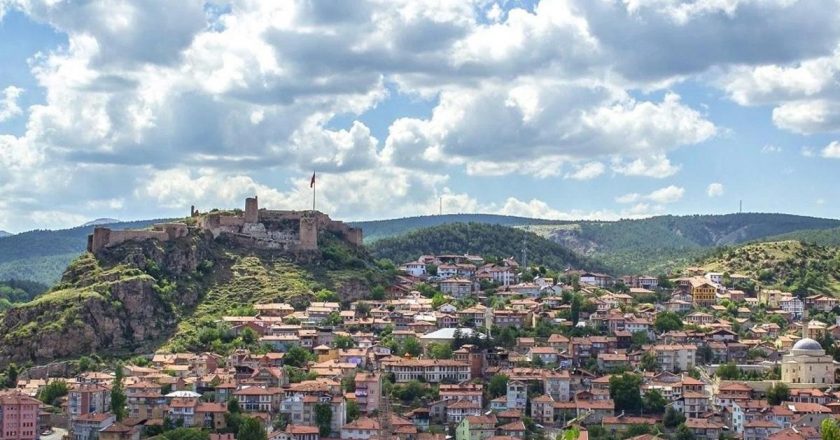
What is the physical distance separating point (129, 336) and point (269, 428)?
17.7m

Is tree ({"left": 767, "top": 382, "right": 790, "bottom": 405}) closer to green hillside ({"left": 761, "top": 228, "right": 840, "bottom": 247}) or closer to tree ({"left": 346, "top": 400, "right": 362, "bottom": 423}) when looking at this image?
tree ({"left": 346, "top": 400, "right": 362, "bottom": 423})

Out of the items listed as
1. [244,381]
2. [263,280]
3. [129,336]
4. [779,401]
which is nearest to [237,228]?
[263,280]

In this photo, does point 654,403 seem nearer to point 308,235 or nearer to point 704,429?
point 704,429

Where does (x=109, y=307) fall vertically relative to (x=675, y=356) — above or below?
above

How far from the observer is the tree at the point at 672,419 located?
53906 millimetres

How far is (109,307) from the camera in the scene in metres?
66.9

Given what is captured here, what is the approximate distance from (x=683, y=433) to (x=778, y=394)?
701 cm

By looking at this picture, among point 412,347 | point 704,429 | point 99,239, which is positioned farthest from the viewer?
point 99,239

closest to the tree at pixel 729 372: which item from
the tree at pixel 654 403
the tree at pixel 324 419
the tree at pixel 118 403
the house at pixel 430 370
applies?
the tree at pixel 654 403

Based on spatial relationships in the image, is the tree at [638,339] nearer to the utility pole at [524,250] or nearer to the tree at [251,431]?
the tree at [251,431]

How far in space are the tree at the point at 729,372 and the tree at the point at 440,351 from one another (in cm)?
1287

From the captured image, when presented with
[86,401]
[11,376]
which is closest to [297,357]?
[86,401]

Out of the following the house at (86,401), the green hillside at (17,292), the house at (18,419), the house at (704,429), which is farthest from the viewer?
the green hillside at (17,292)

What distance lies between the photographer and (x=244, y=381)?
2213 inches
